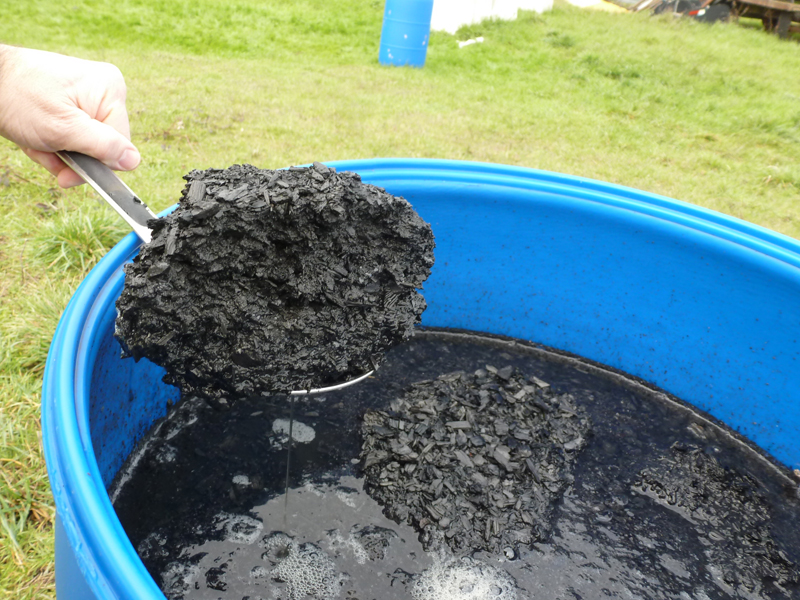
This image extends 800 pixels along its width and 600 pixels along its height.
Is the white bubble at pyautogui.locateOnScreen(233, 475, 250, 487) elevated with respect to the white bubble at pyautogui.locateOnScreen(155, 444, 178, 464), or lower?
lower

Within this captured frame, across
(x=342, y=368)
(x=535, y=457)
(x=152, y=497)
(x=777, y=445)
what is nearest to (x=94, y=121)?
(x=342, y=368)

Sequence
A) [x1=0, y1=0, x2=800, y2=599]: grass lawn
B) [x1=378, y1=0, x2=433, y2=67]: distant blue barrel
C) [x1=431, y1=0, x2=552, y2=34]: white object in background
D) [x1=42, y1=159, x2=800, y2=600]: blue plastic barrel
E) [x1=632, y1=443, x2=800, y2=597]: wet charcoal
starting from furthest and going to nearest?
[x1=431, y1=0, x2=552, y2=34]: white object in background → [x1=378, y1=0, x2=433, y2=67]: distant blue barrel → [x1=0, y1=0, x2=800, y2=599]: grass lawn → [x1=42, y1=159, x2=800, y2=600]: blue plastic barrel → [x1=632, y1=443, x2=800, y2=597]: wet charcoal

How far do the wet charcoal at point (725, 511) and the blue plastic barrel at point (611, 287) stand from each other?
0.27 metres

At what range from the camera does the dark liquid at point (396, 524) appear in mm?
1530

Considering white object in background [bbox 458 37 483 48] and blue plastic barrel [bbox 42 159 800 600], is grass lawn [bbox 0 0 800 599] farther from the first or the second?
blue plastic barrel [bbox 42 159 800 600]

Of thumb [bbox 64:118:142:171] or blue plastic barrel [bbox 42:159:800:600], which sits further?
blue plastic barrel [bbox 42:159:800:600]

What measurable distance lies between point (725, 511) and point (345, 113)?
3.84 m

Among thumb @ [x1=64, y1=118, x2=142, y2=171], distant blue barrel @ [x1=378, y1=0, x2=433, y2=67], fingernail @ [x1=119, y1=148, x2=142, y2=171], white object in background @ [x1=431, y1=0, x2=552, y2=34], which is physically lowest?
fingernail @ [x1=119, y1=148, x2=142, y2=171]

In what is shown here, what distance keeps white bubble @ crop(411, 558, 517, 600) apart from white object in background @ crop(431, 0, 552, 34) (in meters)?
6.69

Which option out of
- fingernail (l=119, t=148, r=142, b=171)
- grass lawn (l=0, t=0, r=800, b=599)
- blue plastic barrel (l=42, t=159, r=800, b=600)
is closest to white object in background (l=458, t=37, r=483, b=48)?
grass lawn (l=0, t=0, r=800, b=599)

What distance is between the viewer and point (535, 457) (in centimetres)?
188

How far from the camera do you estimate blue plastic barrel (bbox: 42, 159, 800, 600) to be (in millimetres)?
1892

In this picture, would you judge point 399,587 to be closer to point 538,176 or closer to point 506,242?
point 506,242

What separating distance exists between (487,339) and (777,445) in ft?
3.68
